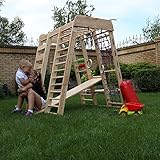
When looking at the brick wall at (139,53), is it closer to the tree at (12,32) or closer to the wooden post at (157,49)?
the wooden post at (157,49)

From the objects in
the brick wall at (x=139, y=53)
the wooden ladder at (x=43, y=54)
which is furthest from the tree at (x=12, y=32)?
the wooden ladder at (x=43, y=54)

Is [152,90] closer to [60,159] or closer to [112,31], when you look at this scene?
[112,31]

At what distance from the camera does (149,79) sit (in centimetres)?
1190

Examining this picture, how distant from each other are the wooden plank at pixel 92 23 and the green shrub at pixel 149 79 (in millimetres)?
5084

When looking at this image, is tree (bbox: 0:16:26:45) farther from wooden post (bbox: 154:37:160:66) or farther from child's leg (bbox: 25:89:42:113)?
child's leg (bbox: 25:89:42:113)

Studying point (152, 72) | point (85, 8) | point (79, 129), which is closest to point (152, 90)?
point (152, 72)

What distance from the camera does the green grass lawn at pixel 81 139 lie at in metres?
3.15

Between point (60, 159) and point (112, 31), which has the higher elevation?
point (112, 31)

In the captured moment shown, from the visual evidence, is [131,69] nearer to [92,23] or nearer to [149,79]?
[149,79]

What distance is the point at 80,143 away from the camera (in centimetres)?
362

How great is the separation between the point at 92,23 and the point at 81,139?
12.0 ft

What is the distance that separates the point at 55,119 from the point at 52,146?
6.79 feet

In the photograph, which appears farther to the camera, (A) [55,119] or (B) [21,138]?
(A) [55,119]

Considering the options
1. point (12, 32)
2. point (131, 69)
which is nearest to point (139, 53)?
point (131, 69)
